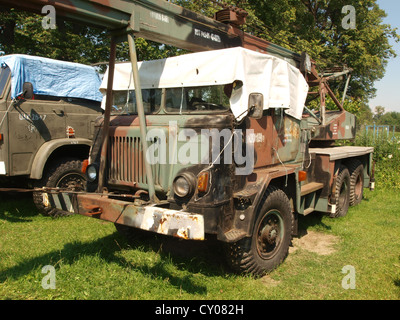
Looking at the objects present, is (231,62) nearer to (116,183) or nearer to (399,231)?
(116,183)

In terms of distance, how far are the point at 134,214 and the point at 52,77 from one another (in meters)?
4.45

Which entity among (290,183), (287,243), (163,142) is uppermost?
(163,142)

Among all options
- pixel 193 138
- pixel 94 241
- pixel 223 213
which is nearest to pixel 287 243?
pixel 223 213

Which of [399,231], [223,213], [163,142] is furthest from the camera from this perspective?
[399,231]

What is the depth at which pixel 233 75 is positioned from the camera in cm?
382

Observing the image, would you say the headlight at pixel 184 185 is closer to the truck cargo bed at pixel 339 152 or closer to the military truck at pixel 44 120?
the military truck at pixel 44 120

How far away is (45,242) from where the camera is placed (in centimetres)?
498

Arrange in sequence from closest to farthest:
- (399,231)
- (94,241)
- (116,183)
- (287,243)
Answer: (116,183), (287,243), (94,241), (399,231)

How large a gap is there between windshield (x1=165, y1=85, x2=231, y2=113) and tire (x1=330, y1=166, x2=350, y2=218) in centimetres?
346

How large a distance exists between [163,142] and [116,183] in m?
0.89

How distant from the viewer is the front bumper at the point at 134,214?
3.12 metres

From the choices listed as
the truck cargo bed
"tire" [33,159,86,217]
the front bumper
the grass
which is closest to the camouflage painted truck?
the front bumper

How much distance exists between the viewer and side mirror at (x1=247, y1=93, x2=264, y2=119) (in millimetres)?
3643
